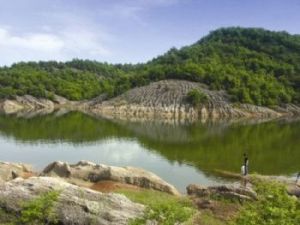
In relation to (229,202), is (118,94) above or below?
above

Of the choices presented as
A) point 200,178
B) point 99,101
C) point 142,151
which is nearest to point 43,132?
point 142,151

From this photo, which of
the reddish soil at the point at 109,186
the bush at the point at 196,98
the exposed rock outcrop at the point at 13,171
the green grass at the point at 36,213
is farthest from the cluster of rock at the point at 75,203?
the bush at the point at 196,98

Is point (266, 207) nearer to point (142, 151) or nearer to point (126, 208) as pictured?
point (126, 208)

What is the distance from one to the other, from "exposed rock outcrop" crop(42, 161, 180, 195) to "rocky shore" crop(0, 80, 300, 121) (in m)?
98.0

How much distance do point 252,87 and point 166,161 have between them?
358 ft

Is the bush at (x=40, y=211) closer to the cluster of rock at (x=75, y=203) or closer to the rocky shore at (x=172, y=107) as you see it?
the cluster of rock at (x=75, y=203)

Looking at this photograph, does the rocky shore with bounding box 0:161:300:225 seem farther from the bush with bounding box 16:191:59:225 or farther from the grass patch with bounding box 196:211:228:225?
the grass patch with bounding box 196:211:228:225

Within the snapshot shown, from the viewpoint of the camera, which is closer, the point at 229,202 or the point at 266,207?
the point at 266,207

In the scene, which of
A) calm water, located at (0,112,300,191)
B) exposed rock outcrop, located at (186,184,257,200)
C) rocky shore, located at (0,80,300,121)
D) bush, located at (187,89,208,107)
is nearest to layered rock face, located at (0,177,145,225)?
exposed rock outcrop, located at (186,184,257,200)

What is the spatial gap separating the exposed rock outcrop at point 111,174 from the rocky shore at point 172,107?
98038 mm

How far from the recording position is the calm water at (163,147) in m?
59.7

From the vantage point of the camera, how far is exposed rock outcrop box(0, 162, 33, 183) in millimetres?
45688

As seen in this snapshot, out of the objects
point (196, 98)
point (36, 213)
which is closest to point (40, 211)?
point (36, 213)

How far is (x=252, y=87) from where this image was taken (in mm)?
166500
